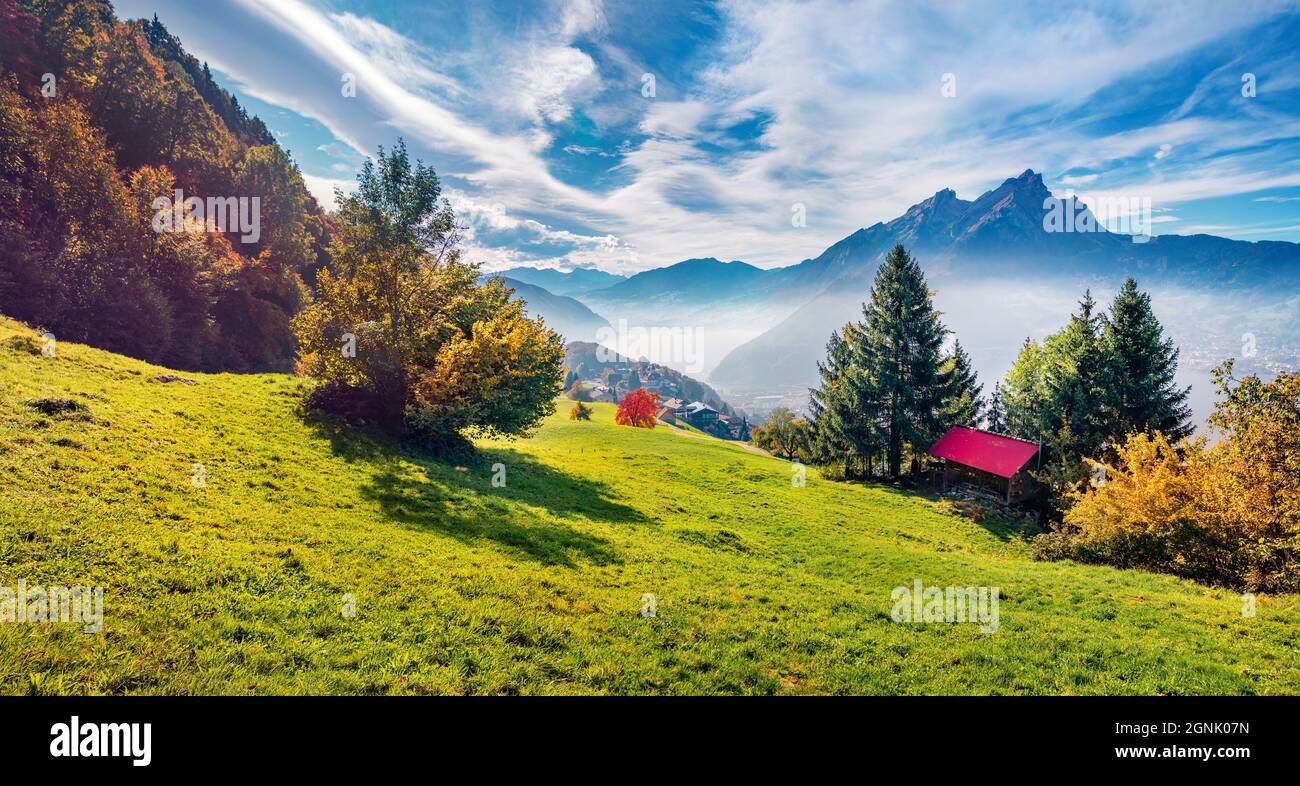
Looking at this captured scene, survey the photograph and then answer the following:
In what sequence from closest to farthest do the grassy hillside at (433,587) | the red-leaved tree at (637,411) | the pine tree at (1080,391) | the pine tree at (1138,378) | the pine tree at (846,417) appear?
the grassy hillside at (433,587) → the pine tree at (1138,378) → the pine tree at (1080,391) → the pine tree at (846,417) → the red-leaved tree at (637,411)

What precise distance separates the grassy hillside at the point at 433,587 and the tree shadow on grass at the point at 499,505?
0.16 metres

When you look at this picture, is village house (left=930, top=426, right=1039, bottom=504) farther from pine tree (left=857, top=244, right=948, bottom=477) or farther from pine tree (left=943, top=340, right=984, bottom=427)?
pine tree (left=857, top=244, right=948, bottom=477)

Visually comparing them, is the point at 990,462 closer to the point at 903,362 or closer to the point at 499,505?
the point at 903,362

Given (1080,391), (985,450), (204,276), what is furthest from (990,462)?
(204,276)

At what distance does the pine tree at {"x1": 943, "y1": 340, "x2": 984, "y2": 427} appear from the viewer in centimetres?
4634

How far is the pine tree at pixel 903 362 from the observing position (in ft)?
150

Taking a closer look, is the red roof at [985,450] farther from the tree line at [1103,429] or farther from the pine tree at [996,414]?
the pine tree at [996,414]

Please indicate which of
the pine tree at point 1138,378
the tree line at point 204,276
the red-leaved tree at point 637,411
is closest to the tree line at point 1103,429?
the pine tree at point 1138,378

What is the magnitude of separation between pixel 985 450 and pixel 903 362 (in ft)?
34.5

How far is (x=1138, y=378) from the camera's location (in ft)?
130

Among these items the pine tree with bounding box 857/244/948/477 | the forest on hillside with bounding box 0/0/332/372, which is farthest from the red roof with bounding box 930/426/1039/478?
the forest on hillside with bounding box 0/0/332/372
